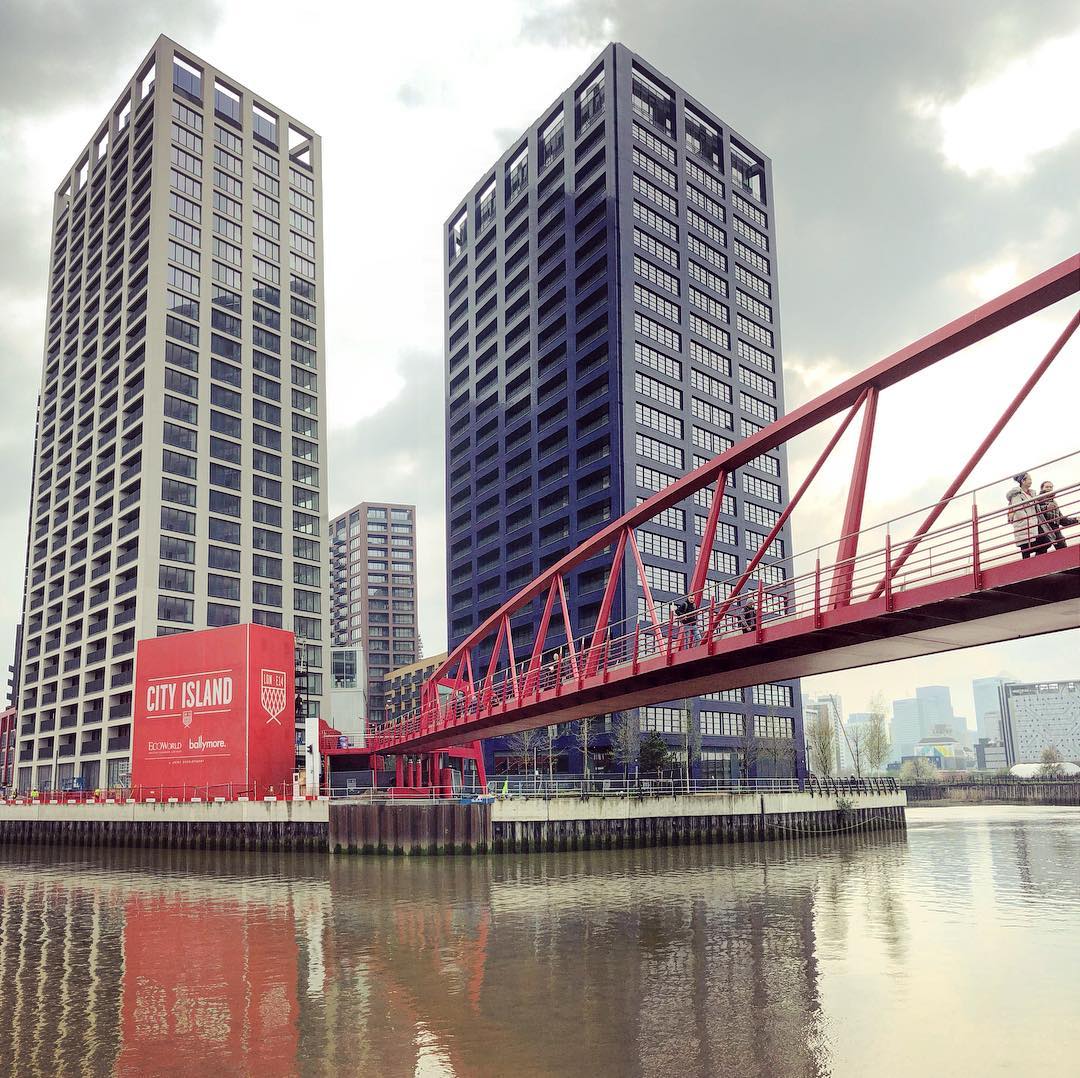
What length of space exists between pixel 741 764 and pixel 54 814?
2509 inches

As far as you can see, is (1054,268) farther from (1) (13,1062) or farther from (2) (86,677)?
(2) (86,677)

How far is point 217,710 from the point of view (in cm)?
5847

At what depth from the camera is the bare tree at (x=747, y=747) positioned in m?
99.5

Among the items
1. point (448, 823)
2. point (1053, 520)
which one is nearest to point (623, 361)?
point (448, 823)

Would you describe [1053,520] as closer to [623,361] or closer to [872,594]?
[872,594]

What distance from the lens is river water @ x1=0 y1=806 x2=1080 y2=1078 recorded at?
54.9 ft

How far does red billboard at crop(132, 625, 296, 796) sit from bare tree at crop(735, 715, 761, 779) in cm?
5219

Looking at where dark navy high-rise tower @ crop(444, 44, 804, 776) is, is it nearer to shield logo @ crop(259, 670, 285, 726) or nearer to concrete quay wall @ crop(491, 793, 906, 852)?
concrete quay wall @ crop(491, 793, 906, 852)

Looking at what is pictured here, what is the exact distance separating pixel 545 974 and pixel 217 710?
131 ft

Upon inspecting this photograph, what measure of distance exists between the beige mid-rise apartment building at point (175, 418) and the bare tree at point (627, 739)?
1179 inches

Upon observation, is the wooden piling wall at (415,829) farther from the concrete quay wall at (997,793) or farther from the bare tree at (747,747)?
the concrete quay wall at (997,793)

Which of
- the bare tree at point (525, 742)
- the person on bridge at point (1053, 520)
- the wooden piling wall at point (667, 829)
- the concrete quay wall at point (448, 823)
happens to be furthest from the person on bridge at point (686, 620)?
the bare tree at point (525, 742)

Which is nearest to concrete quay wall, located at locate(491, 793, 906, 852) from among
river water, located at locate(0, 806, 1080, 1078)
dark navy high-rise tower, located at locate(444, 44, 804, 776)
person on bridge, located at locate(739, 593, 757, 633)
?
river water, located at locate(0, 806, 1080, 1078)

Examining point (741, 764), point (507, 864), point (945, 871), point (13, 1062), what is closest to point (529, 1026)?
point (13, 1062)
